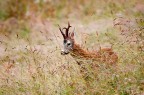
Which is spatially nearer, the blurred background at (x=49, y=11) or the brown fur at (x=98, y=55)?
the brown fur at (x=98, y=55)

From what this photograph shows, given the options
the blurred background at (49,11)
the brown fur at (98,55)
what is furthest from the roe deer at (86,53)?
the blurred background at (49,11)

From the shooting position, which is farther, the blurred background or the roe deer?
the blurred background

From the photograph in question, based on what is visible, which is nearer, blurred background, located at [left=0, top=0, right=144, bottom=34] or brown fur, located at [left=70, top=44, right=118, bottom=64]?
brown fur, located at [left=70, top=44, right=118, bottom=64]

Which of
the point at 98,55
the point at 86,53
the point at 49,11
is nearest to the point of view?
the point at 98,55

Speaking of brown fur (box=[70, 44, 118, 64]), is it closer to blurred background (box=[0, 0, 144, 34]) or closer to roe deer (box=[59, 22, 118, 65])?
roe deer (box=[59, 22, 118, 65])

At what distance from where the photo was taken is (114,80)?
598cm

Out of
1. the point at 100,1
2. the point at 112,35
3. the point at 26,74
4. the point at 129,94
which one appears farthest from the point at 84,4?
the point at 129,94

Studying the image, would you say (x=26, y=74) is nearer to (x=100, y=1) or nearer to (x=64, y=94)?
(x=64, y=94)

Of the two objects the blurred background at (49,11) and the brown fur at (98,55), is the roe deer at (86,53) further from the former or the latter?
the blurred background at (49,11)

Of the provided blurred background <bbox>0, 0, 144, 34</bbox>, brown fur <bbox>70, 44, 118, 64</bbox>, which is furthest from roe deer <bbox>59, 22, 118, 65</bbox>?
blurred background <bbox>0, 0, 144, 34</bbox>

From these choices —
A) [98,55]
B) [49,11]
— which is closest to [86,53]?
[98,55]

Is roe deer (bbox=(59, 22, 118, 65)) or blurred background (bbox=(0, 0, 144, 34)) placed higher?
blurred background (bbox=(0, 0, 144, 34))

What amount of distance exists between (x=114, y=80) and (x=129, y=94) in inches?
13.9

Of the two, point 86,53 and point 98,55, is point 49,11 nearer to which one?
point 86,53
